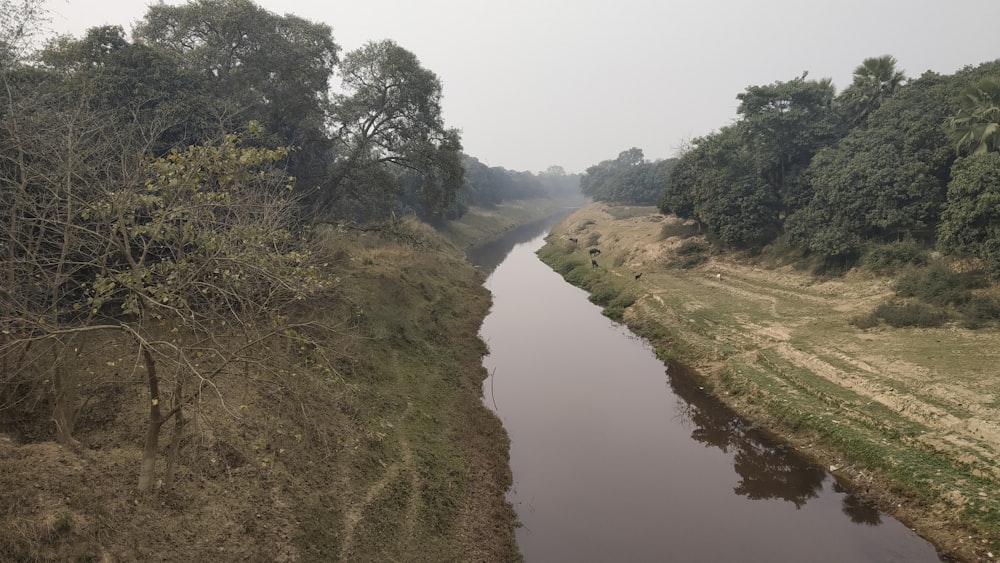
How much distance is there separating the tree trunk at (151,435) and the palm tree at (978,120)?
3392 centimetres

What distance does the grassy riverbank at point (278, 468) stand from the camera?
782 centimetres

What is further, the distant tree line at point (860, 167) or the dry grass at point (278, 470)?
the distant tree line at point (860, 167)

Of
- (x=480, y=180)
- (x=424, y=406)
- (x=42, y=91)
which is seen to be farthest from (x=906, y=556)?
(x=480, y=180)

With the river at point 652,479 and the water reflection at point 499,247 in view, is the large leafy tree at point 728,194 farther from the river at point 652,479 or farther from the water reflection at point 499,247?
the water reflection at point 499,247

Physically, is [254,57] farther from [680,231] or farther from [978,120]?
[680,231]

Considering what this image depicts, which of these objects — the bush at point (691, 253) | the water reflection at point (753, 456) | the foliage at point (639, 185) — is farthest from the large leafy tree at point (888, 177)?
the foliage at point (639, 185)

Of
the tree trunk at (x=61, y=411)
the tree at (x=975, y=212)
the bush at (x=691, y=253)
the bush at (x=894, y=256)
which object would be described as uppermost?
the tree at (x=975, y=212)

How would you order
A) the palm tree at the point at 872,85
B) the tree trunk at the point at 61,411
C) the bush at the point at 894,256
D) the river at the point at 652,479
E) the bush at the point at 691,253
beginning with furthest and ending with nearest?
the bush at the point at 691,253, the palm tree at the point at 872,85, the bush at the point at 894,256, the river at the point at 652,479, the tree trunk at the point at 61,411

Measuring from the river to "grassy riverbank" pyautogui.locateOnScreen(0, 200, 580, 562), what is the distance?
1374 millimetres

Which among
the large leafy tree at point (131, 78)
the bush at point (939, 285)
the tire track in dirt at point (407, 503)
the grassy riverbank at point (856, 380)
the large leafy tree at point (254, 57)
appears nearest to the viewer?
the tire track in dirt at point (407, 503)

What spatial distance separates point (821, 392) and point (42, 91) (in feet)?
98.5

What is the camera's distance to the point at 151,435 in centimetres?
824

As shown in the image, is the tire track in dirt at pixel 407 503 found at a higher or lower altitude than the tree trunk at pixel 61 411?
lower

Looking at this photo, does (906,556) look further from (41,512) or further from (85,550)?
(41,512)
